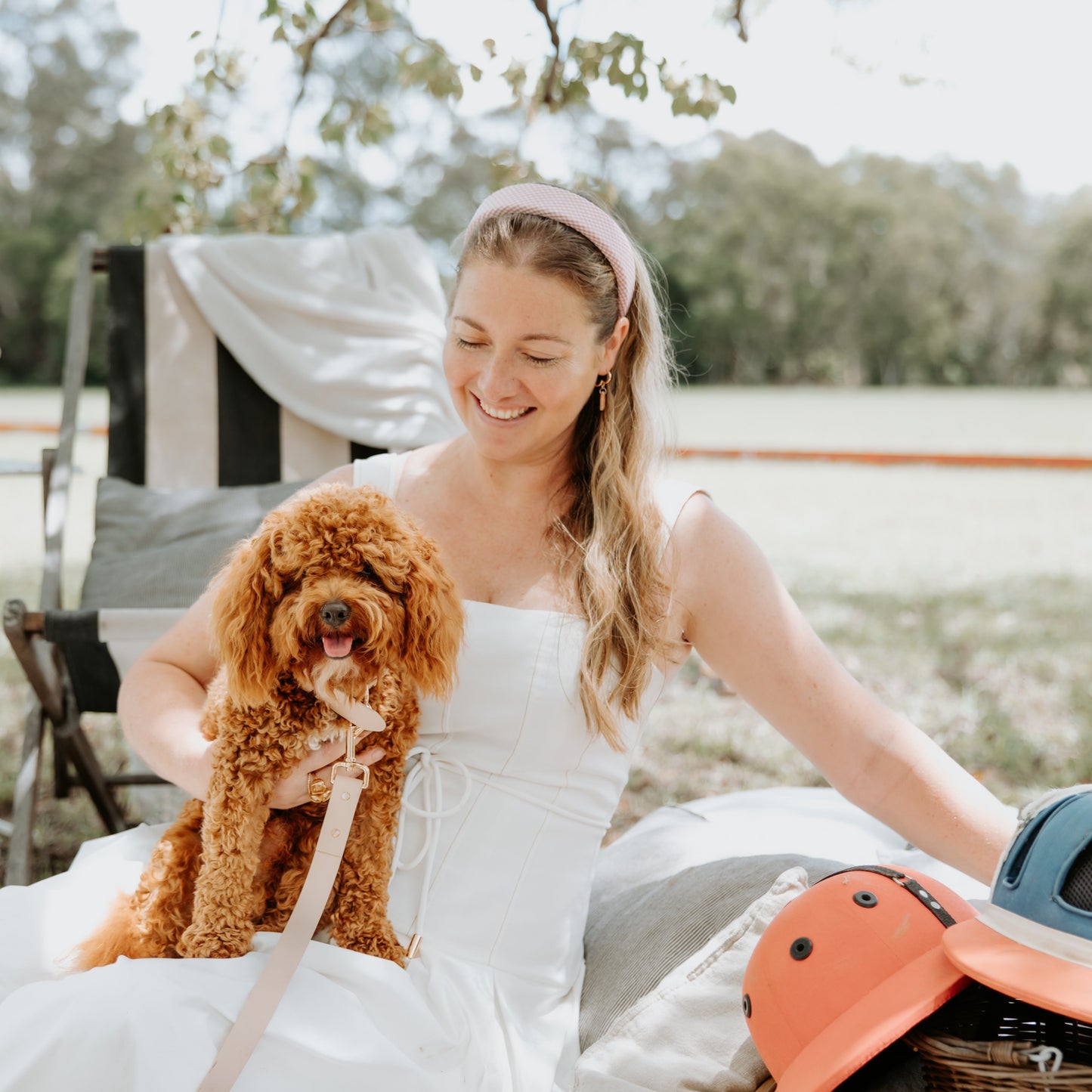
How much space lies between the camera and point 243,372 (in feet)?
13.1

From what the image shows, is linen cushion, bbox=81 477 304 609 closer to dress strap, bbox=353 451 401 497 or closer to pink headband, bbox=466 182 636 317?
dress strap, bbox=353 451 401 497

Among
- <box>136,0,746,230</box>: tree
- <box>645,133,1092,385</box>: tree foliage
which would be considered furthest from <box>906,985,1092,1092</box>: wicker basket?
<box>645,133,1092,385</box>: tree foliage

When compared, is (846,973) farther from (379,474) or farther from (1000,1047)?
(379,474)

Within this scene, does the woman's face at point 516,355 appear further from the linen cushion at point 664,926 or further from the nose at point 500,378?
the linen cushion at point 664,926

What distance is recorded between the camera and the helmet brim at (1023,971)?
1.19 meters

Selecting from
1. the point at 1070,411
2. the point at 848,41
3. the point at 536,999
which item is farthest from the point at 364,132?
the point at 1070,411

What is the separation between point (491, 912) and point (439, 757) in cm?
30

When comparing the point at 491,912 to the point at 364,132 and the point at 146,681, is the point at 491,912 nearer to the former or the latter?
the point at 146,681

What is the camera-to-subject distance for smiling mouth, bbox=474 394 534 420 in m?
2.06

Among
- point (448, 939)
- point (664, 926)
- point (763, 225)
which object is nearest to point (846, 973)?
point (664, 926)

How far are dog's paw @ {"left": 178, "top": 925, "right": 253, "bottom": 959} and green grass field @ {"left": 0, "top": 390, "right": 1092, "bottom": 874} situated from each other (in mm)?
1471

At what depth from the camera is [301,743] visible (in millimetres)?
1745

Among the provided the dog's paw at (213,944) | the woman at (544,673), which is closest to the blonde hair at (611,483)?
the woman at (544,673)

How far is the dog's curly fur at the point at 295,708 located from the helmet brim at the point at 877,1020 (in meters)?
0.73
